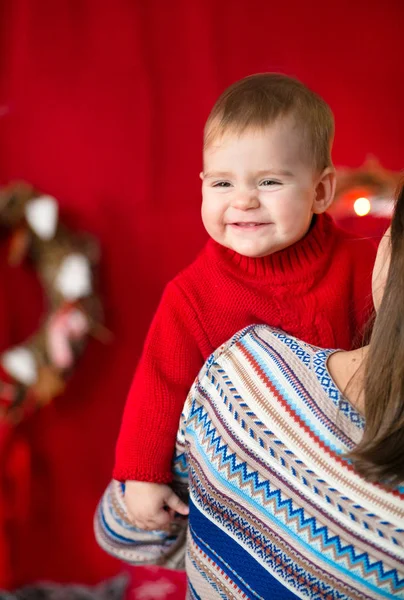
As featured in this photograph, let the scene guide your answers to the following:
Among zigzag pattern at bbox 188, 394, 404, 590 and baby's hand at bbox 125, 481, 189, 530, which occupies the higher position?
zigzag pattern at bbox 188, 394, 404, 590

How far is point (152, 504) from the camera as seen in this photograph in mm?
1121

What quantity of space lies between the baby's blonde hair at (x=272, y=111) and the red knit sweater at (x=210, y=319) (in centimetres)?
17

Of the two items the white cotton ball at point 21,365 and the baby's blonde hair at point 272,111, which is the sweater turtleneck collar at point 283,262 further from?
the white cotton ball at point 21,365

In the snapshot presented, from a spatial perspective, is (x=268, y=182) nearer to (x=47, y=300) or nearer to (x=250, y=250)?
(x=250, y=250)

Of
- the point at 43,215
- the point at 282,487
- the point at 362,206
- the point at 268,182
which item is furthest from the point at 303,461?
the point at 43,215

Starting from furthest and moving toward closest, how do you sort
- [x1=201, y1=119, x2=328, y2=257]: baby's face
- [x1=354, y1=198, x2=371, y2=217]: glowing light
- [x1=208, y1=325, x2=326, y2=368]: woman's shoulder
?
[x1=354, y1=198, x2=371, y2=217]: glowing light, [x1=201, y1=119, x2=328, y2=257]: baby's face, [x1=208, y1=325, x2=326, y2=368]: woman's shoulder

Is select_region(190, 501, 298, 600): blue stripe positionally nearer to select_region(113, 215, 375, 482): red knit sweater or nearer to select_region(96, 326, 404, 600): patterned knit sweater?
select_region(96, 326, 404, 600): patterned knit sweater

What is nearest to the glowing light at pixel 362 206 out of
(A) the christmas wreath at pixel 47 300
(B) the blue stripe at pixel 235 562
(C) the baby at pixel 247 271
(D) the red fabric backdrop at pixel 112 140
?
(D) the red fabric backdrop at pixel 112 140

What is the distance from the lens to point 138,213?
2.60m

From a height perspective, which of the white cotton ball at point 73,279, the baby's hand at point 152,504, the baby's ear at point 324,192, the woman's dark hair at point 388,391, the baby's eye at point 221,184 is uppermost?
the baby's eye at point 221,184

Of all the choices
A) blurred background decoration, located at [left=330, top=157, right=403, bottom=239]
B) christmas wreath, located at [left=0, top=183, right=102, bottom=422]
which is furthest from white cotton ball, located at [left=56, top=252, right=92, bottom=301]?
blurred background decoration, located at [left=330, top=157, right=403, bottom=239]

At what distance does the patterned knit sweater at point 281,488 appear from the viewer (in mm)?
842

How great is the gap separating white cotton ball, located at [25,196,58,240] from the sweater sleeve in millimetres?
1338

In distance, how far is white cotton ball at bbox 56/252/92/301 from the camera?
242cm
